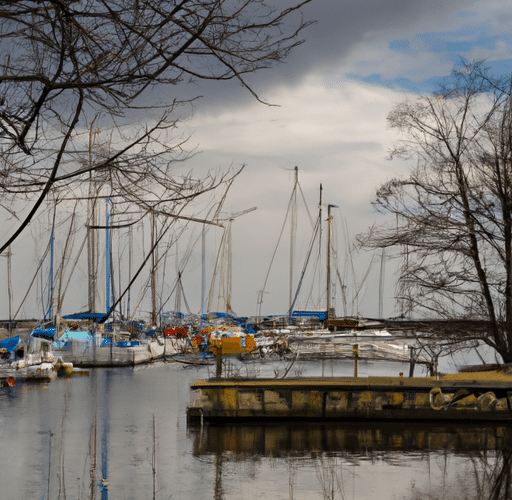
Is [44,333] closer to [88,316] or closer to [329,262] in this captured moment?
[88,316]

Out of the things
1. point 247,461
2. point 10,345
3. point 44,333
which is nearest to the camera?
point 247,461

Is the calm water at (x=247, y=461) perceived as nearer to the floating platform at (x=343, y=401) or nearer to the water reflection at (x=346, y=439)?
the water reflection at (x=346, y=439)

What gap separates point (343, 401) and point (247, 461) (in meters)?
5.51

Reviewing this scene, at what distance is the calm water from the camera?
607 inches

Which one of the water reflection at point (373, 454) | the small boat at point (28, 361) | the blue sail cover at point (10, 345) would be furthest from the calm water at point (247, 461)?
the blue sail cover at point (10, 345)

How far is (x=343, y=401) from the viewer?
23219 mm

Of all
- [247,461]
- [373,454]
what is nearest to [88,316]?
[247,461]

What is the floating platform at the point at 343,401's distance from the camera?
22.7 metres

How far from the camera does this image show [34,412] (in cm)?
3180

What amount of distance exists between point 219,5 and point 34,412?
28069mm

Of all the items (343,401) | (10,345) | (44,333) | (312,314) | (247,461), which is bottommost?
(247,461)

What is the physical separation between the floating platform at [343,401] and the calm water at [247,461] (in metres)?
0.48

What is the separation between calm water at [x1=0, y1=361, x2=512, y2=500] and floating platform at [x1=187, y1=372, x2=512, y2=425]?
1.59 ft

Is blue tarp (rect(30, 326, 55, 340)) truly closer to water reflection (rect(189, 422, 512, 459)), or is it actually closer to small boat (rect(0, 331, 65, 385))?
small boat (rect(0, 331, 65, 385))
